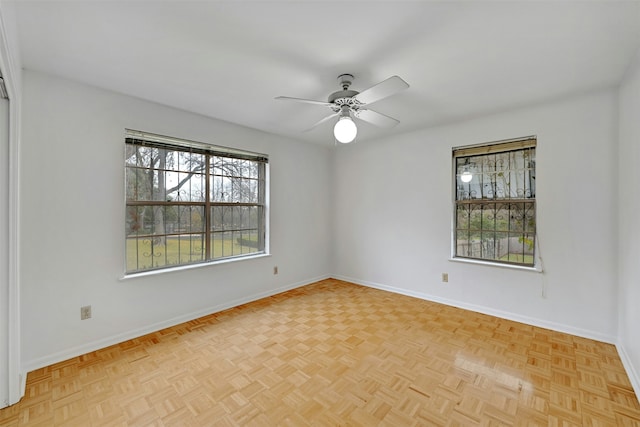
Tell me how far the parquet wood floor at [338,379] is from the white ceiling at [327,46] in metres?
2.46

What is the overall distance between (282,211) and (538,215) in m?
3.28

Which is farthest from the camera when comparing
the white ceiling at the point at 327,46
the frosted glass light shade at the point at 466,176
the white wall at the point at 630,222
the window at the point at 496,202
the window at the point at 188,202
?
the frosted glass light shade at the point at 466,176

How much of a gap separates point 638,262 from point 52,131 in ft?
15.9

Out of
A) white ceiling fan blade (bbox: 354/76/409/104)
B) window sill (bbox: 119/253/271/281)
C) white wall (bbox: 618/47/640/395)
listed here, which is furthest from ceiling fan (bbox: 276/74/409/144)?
window sill (bbox: 119/253/271/281)

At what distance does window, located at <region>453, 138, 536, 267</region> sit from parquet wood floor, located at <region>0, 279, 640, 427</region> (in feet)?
2.85

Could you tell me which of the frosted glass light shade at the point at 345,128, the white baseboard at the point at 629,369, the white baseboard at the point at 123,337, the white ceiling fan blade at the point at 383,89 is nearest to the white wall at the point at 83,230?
the white baseboard at the point at 123,337

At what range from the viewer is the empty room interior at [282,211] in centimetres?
174

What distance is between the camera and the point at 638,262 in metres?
2.05

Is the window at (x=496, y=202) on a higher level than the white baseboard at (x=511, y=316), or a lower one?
higher

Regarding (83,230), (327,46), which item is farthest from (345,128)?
(83,230)

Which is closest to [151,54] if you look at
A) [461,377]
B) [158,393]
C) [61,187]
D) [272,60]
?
[272,60]

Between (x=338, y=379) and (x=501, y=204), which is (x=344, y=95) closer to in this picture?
(x=338, y=379)

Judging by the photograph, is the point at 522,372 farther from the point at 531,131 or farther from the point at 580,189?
the point at 531,131

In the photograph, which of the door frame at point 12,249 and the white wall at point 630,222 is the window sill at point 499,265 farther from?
the door frame at point 12,249
